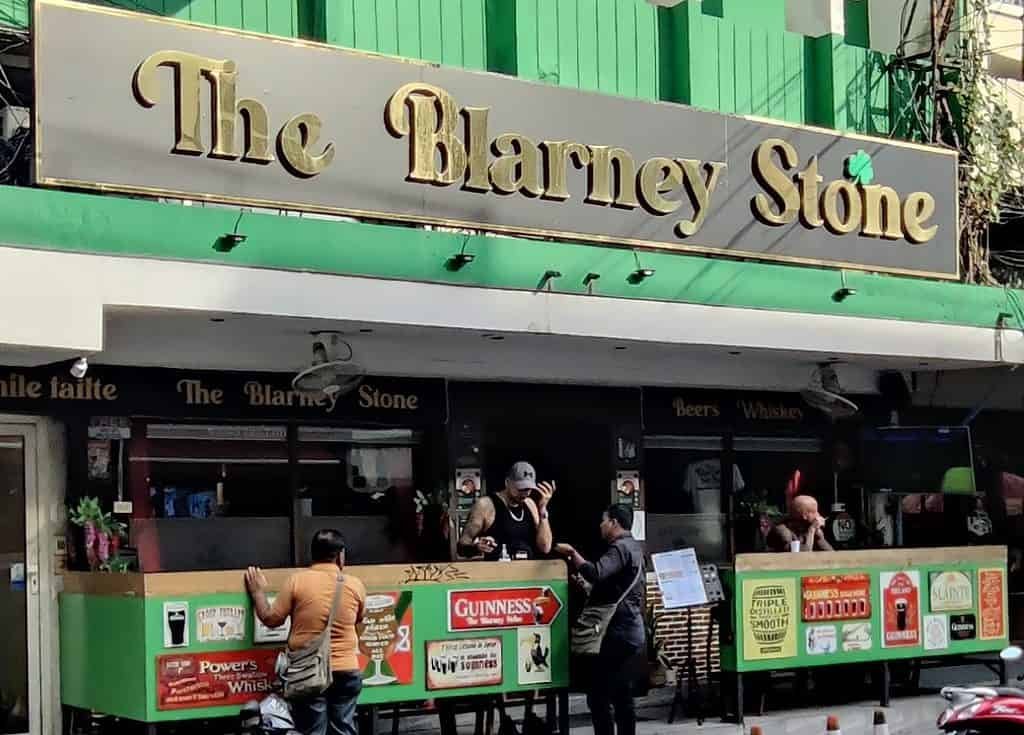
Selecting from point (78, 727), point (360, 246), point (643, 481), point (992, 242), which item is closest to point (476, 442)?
point (643, 481)

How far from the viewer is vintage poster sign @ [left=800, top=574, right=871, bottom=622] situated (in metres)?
12.9

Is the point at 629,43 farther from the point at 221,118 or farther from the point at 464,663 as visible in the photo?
the point at 464,663

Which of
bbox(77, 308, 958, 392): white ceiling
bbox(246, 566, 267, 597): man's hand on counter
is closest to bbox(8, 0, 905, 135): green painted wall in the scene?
bbox(77, 308, 958, 392): white ceiling

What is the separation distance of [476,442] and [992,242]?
684 centimetres

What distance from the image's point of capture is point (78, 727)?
1097cm

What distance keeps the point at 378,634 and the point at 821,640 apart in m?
Answer: 4.13

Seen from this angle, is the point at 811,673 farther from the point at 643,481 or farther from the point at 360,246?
the point at 360,246

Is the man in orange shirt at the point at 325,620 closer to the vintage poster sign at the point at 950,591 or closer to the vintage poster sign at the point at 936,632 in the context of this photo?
the vintage poster sign at the point at 936,632

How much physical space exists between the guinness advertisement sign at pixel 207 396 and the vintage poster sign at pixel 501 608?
226 cm

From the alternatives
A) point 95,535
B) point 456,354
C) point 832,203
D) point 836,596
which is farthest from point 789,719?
point 95,535

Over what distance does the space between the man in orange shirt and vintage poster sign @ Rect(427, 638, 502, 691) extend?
3.59 feet

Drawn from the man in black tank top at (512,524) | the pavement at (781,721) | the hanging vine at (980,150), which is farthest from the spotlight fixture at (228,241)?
the hanging vine at (980,150)

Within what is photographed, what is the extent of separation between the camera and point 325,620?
9.76 metres

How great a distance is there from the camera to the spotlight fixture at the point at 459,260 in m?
11.3
